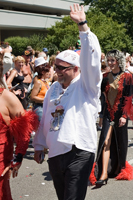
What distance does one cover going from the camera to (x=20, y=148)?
3.09 m

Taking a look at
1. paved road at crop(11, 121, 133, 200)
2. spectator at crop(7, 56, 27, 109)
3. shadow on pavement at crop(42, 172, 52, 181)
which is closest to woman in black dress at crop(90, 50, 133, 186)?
paved road at crop(11, 121, 133, 200)

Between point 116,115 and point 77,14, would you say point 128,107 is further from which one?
point 77,14

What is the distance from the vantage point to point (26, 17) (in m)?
40.7

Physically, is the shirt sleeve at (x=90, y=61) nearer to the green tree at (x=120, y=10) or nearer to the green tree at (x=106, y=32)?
the green tree at (x=106, y=32)

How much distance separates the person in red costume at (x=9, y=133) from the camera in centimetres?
300

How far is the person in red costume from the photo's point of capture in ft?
9.84

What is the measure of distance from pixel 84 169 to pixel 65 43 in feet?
68.3

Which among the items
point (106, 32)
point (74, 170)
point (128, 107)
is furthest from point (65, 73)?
point (106, 32)

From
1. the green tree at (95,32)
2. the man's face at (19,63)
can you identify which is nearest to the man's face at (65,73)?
the man's face at (19,63)

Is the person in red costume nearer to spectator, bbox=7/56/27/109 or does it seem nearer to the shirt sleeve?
the shirt sleeve

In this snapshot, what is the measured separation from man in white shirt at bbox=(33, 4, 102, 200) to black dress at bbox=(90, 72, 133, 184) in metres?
2.15

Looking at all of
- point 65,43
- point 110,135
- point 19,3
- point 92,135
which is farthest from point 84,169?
point 19,3

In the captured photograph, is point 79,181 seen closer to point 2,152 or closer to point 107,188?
point 2,152

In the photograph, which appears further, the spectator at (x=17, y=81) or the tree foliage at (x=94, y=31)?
the tree foliage at (x=94, y=31)
